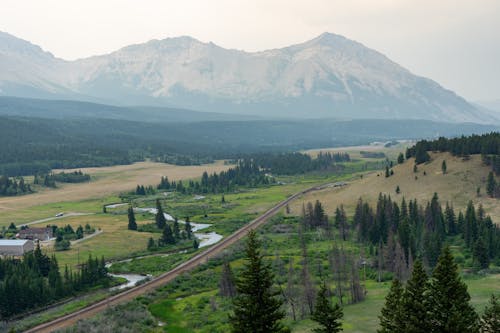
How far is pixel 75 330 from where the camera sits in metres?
70.6

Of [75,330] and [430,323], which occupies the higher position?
[430,323]

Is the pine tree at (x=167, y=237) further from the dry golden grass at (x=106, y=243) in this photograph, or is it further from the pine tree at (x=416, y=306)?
the pine tree at (x=416, y=306)

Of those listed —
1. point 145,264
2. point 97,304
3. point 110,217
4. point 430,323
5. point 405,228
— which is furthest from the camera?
point 110,217

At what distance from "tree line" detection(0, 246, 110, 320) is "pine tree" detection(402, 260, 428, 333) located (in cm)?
6653

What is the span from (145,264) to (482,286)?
7066cm

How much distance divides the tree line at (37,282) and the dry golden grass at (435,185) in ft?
309

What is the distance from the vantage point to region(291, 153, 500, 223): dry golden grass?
160 metres

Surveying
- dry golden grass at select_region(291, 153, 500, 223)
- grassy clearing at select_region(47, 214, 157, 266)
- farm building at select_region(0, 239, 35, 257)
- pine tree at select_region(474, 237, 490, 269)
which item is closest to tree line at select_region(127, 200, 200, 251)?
grassy clearing at select_region(47, 214, 157, 266)

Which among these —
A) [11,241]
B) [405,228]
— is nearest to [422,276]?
[405,228]

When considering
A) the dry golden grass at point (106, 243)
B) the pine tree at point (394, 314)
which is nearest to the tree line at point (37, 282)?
the dry golden grass at point (106, 243)

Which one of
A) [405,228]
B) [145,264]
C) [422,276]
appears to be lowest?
[145,264]

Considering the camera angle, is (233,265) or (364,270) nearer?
(364,270)

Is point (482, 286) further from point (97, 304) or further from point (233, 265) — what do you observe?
point (97, 304)

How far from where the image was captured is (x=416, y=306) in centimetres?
4031
